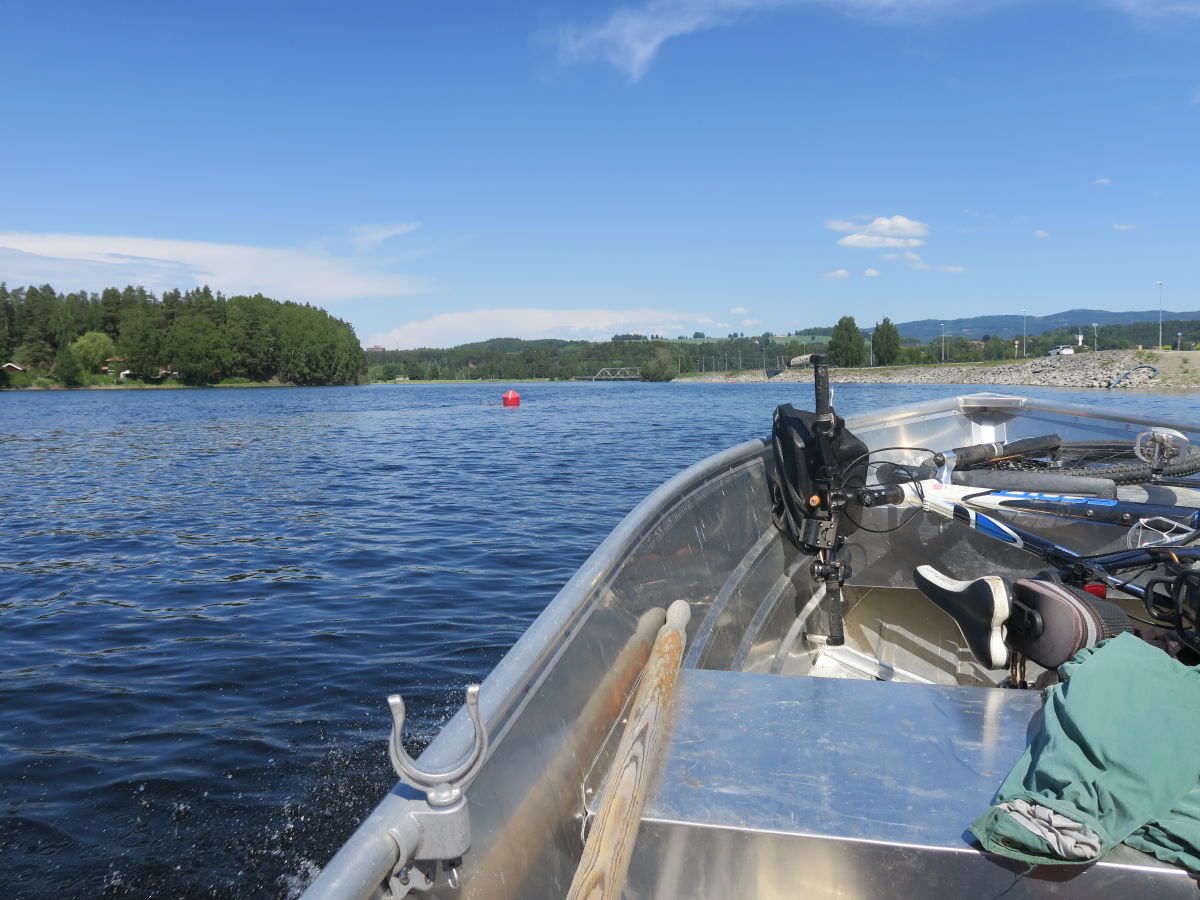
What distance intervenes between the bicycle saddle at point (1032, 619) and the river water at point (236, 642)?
2.94 m

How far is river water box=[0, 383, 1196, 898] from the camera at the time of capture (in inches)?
152

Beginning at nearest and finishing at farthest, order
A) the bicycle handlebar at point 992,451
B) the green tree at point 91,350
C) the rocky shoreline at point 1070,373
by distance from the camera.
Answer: the bicycle handlebar at point 992,451 → the rocky shoreline at point 1070,373 → the green tree at point 91,350

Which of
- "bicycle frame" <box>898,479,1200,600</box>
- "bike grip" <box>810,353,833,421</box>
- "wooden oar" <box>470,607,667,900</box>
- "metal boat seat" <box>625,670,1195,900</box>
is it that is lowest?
"metal boat seat" <box>625,670,1195,900</box>

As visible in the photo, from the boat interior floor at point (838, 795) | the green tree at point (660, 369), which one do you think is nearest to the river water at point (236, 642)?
the boat interior floor at point (838, 795)

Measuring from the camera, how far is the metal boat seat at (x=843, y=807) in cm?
156

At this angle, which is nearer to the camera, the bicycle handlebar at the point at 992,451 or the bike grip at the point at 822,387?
the bike grip at the point at 822,387

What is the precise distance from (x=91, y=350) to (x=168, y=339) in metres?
8.16

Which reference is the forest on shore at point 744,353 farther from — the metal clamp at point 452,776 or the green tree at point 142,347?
the metal clamp at point 452,776

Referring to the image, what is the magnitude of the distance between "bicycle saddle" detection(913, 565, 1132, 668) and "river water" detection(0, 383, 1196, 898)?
2936 mm

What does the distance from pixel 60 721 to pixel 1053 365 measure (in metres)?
80.7

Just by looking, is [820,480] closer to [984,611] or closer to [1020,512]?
[1020,512]

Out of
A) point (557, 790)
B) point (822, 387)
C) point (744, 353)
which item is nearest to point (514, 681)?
point (557, 790)

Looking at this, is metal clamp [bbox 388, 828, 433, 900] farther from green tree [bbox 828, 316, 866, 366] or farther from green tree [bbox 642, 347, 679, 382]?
green tree [bbox 642, 347, 679, 382]

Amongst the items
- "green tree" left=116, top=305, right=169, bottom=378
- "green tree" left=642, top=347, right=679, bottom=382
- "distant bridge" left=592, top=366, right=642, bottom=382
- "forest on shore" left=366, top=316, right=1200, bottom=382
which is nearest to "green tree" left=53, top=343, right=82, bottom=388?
"green tree" left=116, top=305, right=169, bottom=378
